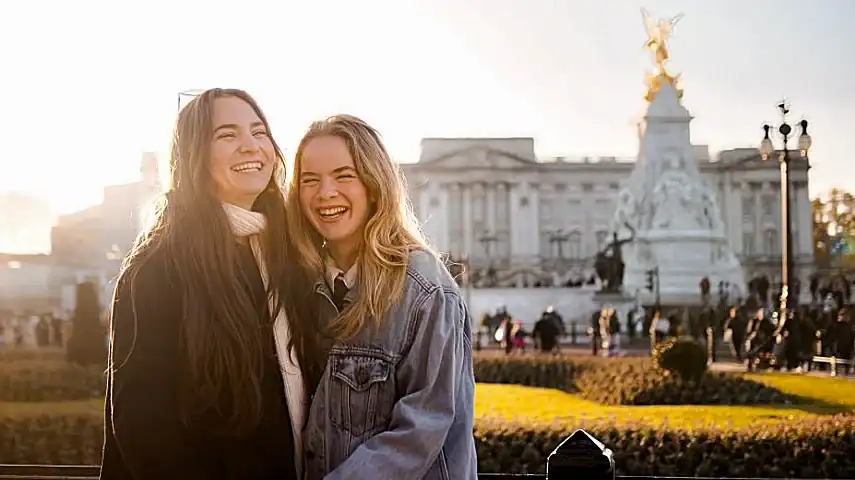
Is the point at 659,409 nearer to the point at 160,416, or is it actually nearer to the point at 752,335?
the point at 752,335

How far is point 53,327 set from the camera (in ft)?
58.7

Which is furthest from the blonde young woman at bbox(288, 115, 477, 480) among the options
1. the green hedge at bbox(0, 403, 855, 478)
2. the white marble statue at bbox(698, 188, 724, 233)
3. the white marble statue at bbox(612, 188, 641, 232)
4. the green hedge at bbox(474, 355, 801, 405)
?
the white marble statue at bbox(612, 188, 641, 232)

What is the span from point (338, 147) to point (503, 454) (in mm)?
5213

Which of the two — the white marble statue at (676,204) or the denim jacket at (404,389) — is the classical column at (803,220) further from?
the denim jacket at (404,389)

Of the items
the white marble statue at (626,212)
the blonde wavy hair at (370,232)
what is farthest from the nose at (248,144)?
the white marble statue at (626,212)

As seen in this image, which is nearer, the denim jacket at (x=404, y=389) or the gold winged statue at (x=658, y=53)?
the denim jacket at (x=404, y=389)

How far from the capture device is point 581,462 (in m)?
2.43

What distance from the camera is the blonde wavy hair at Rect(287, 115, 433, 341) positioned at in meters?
2.42

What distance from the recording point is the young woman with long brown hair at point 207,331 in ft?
7.38

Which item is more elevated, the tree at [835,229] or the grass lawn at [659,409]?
the tree at [835,229]

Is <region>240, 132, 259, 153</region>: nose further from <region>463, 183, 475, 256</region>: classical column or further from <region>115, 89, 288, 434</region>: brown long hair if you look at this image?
<region>463, 183, 475, 256</region>: classical column

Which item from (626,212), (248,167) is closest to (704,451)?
(248,167)

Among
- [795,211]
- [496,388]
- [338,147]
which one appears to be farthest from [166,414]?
[795,211]

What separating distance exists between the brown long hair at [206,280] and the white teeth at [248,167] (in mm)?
78
